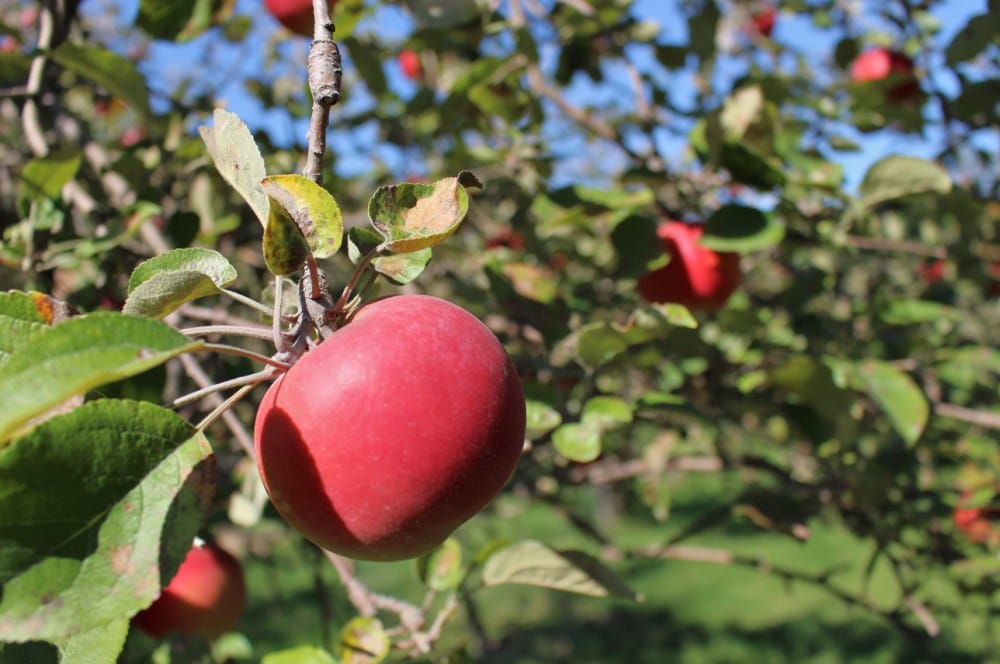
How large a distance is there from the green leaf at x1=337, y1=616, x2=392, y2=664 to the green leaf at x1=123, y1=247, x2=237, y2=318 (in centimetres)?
44

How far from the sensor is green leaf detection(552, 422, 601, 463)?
0.96 m

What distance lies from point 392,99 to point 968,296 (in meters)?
2.34

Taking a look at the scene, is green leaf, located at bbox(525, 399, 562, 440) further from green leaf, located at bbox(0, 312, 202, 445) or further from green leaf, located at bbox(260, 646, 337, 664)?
green leaf, located at bbox(0, 312, 202, 445)

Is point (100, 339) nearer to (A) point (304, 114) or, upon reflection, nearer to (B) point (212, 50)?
(A) point (304, 114)

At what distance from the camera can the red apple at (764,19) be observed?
2.78 m

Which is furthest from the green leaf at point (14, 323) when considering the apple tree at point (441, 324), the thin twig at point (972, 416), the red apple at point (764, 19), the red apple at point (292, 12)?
the red apple at point (764, 19)

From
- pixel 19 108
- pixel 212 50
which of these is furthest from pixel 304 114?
pixel 212 50

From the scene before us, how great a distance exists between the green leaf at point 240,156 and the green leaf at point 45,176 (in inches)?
22.0

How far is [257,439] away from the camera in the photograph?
0.63 metres

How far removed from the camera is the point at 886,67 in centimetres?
225

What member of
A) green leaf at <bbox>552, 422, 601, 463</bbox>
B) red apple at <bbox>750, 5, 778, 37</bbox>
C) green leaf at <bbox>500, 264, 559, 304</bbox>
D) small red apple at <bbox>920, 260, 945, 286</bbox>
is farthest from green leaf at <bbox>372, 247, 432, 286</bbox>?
red apple at <bbox>750, 5, 778, 37</bbox>

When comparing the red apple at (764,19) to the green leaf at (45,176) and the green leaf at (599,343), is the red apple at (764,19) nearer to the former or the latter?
the green leaf at (599,343)

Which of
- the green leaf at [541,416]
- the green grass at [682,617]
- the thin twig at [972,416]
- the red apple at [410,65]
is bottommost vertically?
the green grass at [682,617]

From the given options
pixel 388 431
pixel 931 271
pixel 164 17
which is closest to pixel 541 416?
pixel 388 431
